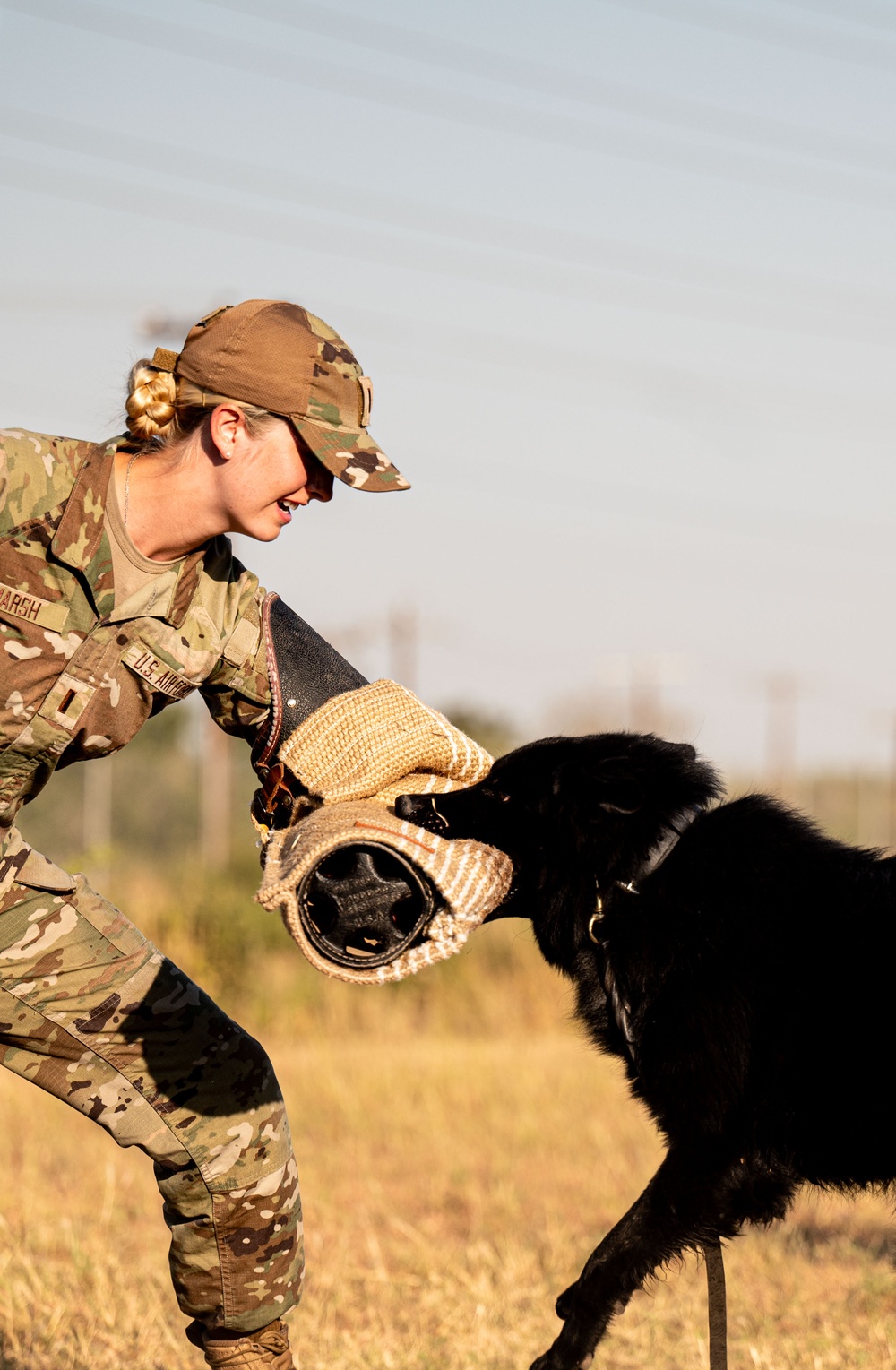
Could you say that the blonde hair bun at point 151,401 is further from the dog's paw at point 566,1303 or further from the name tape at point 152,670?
the dog's paw at point 566,1303

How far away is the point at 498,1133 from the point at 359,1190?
1.19 metres

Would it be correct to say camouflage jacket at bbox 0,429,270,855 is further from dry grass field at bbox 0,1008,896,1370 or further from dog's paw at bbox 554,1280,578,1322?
dry grass field at bbox 0,1008,896,1370

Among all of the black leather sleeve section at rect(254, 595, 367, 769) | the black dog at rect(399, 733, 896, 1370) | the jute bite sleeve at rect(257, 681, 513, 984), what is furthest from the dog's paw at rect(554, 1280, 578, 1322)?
the black leather sleeve section at rect(254, 595, 367, 769)

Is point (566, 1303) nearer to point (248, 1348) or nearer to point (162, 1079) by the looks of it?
point (248, 1348)

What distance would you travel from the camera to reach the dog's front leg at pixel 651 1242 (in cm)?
332

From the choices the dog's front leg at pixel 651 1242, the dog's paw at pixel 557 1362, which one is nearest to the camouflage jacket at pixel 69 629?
the dog's front leg at pixel 651 1242

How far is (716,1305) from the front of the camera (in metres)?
3.42

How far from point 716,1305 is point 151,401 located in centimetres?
265

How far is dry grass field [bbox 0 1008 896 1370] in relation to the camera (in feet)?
13.8

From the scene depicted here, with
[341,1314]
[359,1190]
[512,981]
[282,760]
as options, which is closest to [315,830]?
[282,760]

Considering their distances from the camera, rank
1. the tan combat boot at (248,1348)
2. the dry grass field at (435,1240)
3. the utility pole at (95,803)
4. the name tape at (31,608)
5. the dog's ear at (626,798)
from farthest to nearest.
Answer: the utility pole at (95,803)
the dry grass field at (435,1240)
the dog's ear at (626,798)
the tan combat boot at (248,1348)
the name tape at (31,608)

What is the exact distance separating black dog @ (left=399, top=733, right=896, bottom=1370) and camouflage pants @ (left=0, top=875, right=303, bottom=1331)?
0.78 meters

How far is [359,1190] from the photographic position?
20.7 ft

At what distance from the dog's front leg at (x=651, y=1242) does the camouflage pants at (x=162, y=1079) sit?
28.9 inches
